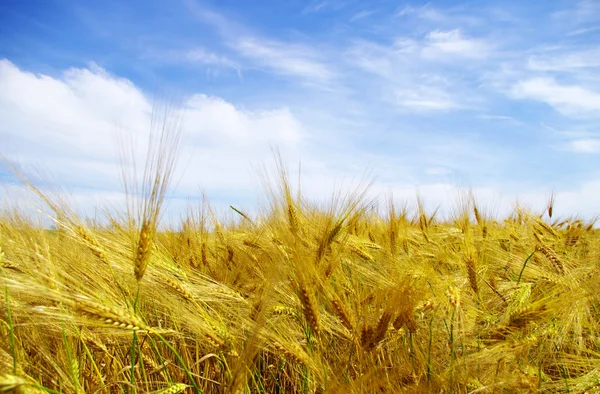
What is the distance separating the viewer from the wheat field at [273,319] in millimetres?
1348

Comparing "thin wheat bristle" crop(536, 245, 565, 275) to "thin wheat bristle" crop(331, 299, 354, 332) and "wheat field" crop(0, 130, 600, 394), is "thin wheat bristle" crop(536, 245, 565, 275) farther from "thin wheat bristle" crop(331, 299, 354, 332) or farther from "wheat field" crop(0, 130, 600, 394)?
"thin wheat bristle" crop(331, 299, 354, 332)

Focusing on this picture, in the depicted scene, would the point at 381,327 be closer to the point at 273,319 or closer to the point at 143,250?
the point at 273,319

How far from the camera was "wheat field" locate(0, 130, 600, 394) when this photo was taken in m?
1.35

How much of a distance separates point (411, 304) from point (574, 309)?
3.12 ft

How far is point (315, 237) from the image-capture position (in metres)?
2.26

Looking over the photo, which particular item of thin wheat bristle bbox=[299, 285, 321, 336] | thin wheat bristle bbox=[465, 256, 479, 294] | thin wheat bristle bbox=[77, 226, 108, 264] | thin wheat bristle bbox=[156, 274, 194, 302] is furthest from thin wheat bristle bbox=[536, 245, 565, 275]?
thin wheat bristle bbox=[77, 226, 108, 264]

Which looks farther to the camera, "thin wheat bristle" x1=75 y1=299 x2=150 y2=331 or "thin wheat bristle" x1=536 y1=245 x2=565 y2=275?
"thin wheat bristle" x1=536 y1=245 x2=565 y2=275

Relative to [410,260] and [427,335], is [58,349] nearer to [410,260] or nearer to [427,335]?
[427,335]

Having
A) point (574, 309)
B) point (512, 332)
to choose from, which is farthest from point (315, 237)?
point (574, 309)

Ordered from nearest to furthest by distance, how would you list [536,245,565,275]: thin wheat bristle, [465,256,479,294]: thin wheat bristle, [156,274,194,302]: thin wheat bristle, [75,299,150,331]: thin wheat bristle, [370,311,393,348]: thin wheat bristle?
[75,299,150,331]: thin wheat bristle, [370,311,393,348]: thin wheat bristle, [156,274,194,302]: thin wheat bristle, [465,256,479,294]: thin wheat bristle, [536,245,565,275]: thin wheat bristle

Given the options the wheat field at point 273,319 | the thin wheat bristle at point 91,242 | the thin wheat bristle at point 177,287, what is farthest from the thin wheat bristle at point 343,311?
the thin wheat bristle at point 91,242

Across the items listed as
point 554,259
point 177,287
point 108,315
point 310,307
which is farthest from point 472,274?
point 108,315

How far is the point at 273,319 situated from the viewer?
176 centimetres

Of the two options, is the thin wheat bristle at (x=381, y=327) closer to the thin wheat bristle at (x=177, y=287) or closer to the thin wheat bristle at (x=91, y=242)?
the thin wheat bristle at (x=177, y=287)
